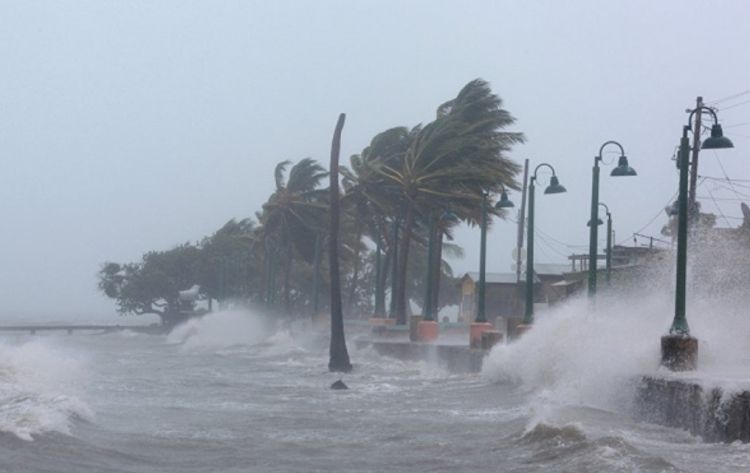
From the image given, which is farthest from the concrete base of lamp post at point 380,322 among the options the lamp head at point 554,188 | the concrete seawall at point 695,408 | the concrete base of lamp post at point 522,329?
the concrete seawall at point 695,408

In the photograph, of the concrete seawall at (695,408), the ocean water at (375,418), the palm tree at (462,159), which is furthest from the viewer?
the palm tree at (462,159)

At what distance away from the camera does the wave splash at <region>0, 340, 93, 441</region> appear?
1410 centimetres

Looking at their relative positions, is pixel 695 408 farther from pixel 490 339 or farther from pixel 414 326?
pixel 414 326

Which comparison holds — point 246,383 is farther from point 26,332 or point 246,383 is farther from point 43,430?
point 26,332

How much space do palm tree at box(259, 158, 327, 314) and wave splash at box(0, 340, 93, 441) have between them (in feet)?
129

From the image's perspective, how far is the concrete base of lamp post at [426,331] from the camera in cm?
4141

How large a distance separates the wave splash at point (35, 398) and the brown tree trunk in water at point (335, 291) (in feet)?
26.2

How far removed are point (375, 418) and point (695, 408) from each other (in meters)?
5.89

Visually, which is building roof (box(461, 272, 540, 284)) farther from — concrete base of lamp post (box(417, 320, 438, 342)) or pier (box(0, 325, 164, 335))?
pier (box(0, 325, 164, 335))

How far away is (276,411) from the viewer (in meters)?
20.8

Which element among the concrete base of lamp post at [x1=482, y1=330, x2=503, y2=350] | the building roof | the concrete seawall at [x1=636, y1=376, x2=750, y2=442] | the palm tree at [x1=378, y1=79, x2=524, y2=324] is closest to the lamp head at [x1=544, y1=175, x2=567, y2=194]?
the concrete base of lamp post at [x1=482, y1=330, x2=503, y2=350]

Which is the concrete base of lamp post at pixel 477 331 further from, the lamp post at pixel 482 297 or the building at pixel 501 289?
the building at pixel 501 289

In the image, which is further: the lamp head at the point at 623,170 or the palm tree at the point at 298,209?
the palm tree at the point at 298,209

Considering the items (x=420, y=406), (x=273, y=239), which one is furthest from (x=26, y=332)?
(x=420, y=406)
